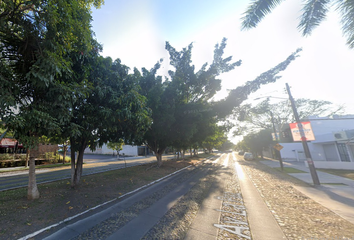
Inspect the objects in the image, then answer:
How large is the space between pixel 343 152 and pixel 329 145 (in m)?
3.28

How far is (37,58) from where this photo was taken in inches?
187

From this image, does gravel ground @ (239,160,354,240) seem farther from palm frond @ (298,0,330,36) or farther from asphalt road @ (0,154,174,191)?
asphalt road @ (0,154,174,191)

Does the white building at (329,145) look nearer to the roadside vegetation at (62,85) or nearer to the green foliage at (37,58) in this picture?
the roadside vegetation at (62,85)

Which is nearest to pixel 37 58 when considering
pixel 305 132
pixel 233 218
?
pixel 233 218

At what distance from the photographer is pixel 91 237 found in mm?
3736

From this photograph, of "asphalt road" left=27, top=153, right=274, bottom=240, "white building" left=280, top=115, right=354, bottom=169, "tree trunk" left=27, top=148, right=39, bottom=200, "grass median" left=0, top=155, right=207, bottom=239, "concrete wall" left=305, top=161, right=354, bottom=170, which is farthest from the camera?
"white building" left=280, top=115, right=354, bottom=169

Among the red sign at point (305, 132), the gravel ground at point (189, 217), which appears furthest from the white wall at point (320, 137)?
the gravel ground at point (189, 217)

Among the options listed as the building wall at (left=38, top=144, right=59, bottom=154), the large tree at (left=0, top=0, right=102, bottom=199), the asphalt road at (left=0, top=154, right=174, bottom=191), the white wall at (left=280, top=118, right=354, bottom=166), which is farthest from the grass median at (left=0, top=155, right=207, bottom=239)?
the white wall at (left=280, top=118, right=354, bottom=166)

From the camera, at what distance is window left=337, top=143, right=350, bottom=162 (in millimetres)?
18737

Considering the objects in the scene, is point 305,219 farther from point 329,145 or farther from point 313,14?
point 329,145

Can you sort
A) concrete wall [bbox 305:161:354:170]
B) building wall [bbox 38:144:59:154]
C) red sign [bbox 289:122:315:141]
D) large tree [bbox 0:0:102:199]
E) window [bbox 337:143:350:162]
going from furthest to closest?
building wall [bbox 38:144:59:154]
window [bbox 337:143:350:162]
concrete wall [bbox 305:161:354:170]
red sign [bbox 289:122:315:141]
large tree [bbox 0:0:102:199]

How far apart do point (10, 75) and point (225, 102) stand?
16.1 meters

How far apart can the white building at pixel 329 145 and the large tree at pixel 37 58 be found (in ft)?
81.5

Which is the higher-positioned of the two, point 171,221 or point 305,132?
point 305,132
